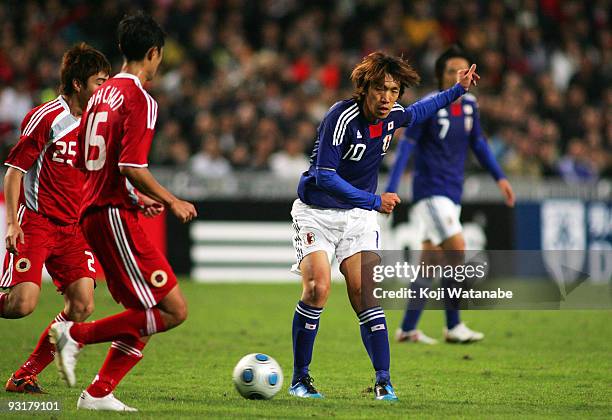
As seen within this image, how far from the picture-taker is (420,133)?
10141 mm

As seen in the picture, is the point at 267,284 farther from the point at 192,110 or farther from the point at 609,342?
the point at 609,342

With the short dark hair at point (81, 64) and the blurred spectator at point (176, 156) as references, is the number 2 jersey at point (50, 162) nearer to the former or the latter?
the short dark hair at point (81, 64)

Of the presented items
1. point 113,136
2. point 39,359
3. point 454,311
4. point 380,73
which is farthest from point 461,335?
point 113,136

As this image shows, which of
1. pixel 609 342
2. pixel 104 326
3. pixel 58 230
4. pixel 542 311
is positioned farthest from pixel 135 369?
pixel 542 311

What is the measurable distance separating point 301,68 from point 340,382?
→ 11845 millimetres

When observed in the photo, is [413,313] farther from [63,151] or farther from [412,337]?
[63,151]

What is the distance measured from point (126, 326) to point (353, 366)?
3034 millimetres

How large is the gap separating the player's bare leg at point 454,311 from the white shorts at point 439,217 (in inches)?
2.7

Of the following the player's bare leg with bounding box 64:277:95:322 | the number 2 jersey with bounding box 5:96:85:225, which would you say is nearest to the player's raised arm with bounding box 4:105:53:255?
the number 2 jersey with bounding box 5:96:85:225

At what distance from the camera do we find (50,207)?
721cm

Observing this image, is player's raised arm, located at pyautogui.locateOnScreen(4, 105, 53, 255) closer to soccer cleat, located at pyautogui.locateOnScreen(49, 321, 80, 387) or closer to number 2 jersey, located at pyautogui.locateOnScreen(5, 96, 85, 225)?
number 2 jersey, located at pyautogui.locateOnScreen(5, 96, 85, 225)

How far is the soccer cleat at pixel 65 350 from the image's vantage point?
5.73 m

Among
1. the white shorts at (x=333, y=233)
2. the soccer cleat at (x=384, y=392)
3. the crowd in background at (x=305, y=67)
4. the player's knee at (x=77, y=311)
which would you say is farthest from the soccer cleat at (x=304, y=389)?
the crowd in background at (x=305, y=67)

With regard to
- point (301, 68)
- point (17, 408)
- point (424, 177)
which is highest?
point (301, 68)
